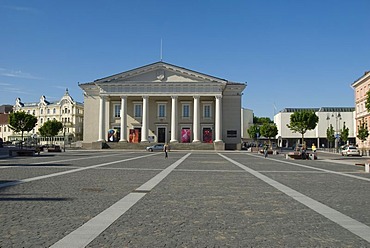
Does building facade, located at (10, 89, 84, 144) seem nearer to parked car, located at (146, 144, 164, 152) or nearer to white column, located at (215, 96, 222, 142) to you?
parked car, located at (146, 144, 164, 152)

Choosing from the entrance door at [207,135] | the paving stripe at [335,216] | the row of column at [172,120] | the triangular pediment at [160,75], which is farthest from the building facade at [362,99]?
the paving stripe at [335,216]

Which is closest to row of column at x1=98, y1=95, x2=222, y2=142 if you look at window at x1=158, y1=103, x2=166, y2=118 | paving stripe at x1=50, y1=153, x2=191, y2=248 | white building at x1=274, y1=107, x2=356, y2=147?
window at x1=158, y1=103, x2=166, y2=118

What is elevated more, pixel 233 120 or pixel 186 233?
pixel 233 120

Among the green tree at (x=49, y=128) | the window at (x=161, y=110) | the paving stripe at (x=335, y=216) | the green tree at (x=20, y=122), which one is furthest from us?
the green tree at (x=49, y=128)

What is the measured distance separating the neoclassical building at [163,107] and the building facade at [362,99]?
22.1 meters

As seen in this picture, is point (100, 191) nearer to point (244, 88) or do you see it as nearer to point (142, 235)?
point (142, 235)

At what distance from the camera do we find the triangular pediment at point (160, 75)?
63.5 metres

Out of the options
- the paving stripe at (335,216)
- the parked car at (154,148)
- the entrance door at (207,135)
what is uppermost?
the entrance door at (207,135)

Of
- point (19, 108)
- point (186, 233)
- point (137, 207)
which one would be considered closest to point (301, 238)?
point (186, 233)

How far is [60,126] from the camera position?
303 feet

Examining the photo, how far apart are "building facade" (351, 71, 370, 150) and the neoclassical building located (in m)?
22.1

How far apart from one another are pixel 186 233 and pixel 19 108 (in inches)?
4962

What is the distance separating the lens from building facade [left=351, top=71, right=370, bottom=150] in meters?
65.6

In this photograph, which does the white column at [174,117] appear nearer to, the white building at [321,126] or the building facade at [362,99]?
the building facade at [362,99]
